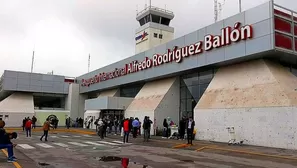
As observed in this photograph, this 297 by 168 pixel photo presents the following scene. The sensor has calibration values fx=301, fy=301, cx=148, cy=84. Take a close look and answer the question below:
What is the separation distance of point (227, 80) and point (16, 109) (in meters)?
36.4

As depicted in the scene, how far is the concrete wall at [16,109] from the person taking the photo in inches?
1822

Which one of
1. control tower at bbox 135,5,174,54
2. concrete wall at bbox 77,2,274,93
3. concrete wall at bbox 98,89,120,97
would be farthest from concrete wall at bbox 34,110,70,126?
concrete wall at bbox 77,2,274,93

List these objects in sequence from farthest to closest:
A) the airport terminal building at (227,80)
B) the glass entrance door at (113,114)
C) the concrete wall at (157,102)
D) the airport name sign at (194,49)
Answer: the glass entrance door at (113,114)
the concrete wall at (157,102)
the airport name sign at (194,49)
the airport terminal building at (227,80)

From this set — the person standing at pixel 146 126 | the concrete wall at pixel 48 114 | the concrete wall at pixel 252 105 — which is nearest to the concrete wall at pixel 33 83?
the concrete wall at pixel 48 114

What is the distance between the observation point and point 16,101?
4866 cm

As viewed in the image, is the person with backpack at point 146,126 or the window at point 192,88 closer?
the person with backpack at point 146,126

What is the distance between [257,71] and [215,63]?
3421 millimetres

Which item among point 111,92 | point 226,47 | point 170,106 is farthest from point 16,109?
point 226,47

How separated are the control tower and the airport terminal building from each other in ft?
31.5

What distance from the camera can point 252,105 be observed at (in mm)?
19594

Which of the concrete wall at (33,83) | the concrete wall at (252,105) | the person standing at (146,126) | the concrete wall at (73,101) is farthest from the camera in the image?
the concrete wall at (73,101)

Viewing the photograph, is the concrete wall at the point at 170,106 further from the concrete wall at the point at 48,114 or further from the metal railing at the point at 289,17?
the concrete wall at the point at 48,114

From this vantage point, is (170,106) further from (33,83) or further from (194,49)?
(33,83)

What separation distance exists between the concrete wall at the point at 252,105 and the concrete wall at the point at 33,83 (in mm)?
34062
